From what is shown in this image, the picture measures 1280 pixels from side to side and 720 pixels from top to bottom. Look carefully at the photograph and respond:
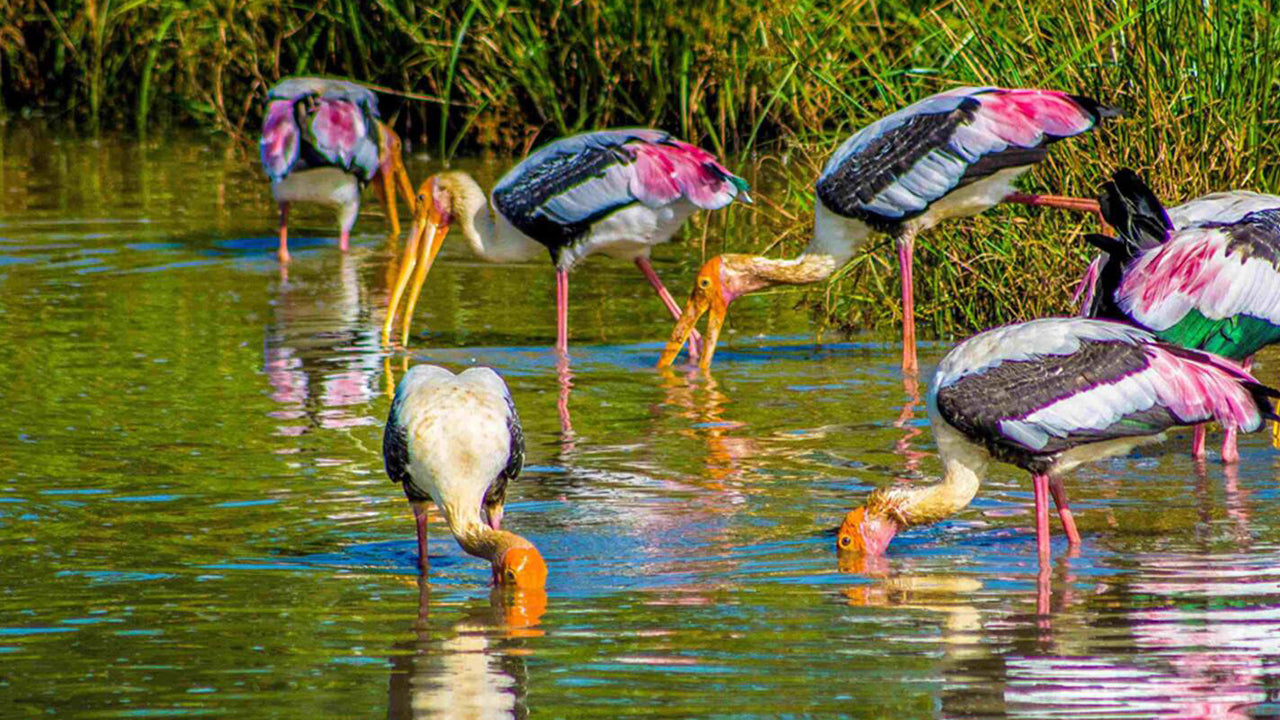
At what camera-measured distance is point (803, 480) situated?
7676 mm

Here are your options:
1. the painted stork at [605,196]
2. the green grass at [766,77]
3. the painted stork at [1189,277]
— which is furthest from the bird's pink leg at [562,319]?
the painted stork at [1189,277]

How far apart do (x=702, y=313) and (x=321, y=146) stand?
4.19 m

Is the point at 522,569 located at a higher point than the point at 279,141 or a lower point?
lower

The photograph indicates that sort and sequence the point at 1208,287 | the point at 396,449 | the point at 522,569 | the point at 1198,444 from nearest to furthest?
the point at 522,569 < the point at 396,449 < the point at 1208,287 < the point at 1198,444

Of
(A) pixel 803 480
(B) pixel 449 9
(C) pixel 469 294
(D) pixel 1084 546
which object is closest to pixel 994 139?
(A) pixel 803 480

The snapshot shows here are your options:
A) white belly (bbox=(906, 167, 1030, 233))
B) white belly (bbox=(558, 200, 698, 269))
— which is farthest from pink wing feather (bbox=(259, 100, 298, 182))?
white belly (bbox=(906, 167, 1030, 233))

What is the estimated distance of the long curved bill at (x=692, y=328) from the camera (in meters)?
9.95

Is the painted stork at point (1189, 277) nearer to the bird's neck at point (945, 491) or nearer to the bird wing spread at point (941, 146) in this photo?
the bird's neck at point (945, 491)

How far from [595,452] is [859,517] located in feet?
6.12

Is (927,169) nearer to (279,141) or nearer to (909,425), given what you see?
(909,425)

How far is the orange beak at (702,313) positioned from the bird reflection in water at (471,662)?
3.84 metres

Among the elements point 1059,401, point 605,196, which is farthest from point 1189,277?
point 605,196

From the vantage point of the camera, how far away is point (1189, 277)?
7.43 m

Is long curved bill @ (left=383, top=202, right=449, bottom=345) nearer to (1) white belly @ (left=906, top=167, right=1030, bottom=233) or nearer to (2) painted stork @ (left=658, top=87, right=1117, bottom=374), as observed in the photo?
(2) painted stork @ (left=658, top=87, right=1117, bottom=374)
